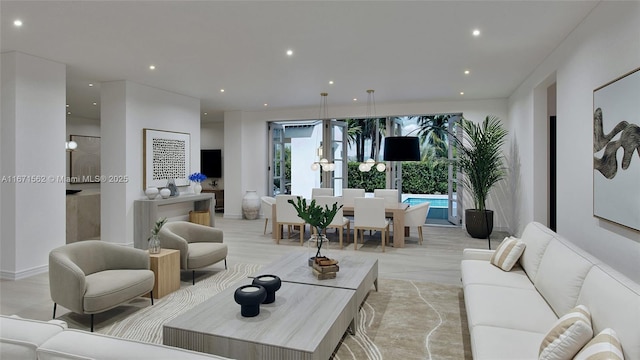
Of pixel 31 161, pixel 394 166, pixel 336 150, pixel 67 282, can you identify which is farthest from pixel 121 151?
pixel 394 166

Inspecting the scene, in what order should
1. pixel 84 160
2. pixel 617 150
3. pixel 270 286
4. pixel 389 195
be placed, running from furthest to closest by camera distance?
pixel 84 160, pixel 389 195, pixel 617 150, pixel 270 286

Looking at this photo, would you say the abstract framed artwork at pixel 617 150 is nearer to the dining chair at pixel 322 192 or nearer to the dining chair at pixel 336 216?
the dining chair at pixel 336 216

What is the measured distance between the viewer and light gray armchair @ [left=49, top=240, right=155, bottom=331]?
2.95 metres

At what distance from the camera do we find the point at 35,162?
4.75m

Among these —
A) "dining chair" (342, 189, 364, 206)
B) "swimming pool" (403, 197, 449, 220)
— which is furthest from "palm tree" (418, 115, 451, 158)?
"dining chair" (342, 189, 364, 206)

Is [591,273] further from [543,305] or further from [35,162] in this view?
[35,162]

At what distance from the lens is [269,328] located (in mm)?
2234

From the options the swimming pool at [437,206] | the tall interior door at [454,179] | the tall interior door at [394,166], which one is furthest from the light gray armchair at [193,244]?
the swimming pool at [437,206]

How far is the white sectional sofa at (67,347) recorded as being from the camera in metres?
1.12

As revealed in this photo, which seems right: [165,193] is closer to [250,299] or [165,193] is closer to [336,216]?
[336,216]

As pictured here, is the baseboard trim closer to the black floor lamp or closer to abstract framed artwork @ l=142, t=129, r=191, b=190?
abstract framed artwork @ l=142, t=129, r=191, b=190

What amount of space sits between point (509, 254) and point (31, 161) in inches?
225

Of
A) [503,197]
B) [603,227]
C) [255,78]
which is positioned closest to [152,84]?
[255,78]

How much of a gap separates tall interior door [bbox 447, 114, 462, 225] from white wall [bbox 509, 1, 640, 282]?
2.91 meters
